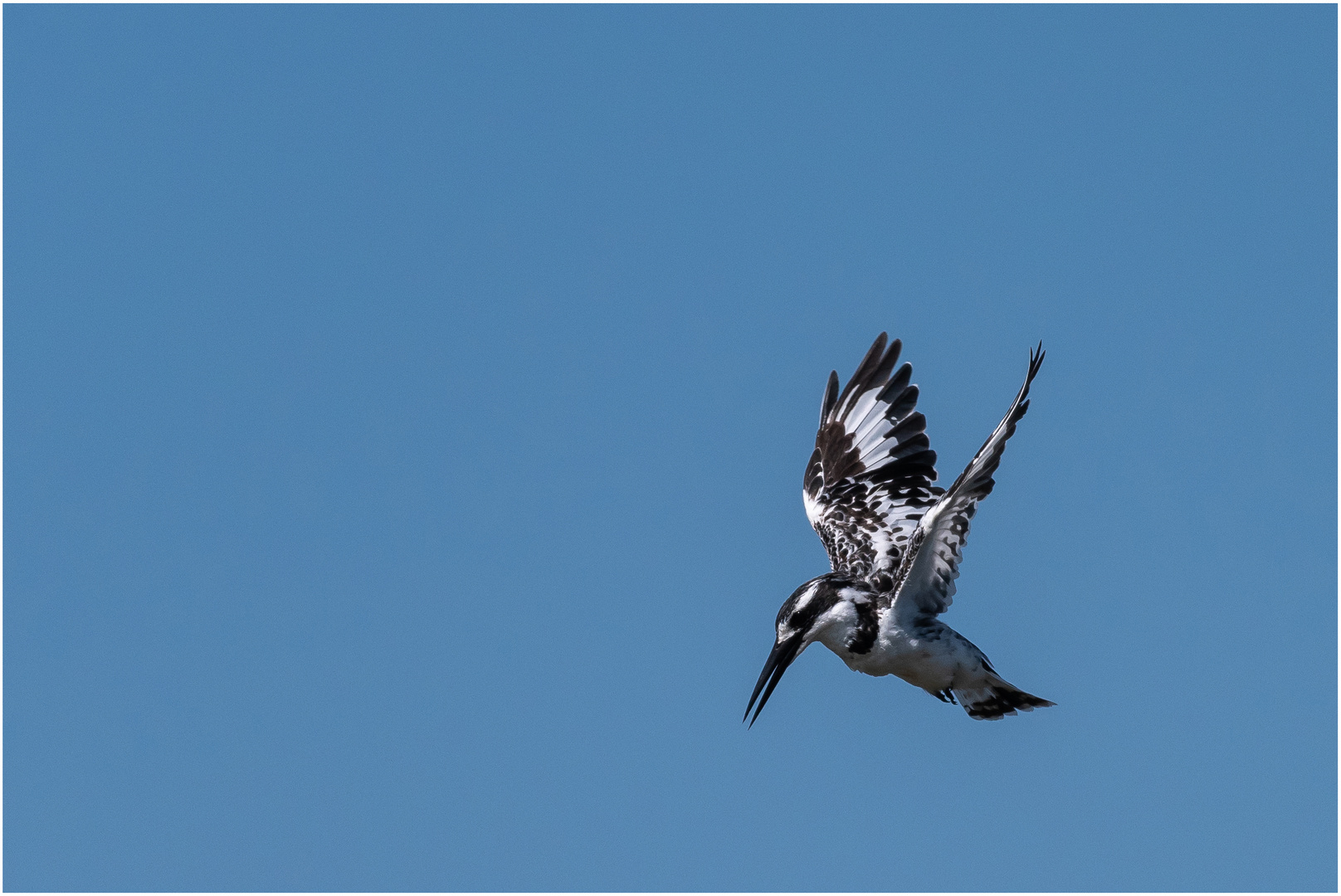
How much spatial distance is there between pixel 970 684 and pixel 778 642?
1758mm

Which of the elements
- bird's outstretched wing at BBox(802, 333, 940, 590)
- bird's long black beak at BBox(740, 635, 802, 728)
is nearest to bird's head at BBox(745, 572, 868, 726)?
bird's long black beak at BBox(740, 635, 802, 728)

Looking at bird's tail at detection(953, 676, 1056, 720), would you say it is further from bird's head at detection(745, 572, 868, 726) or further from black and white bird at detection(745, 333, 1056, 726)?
bird's head at detection(745, 572, 868, 726)

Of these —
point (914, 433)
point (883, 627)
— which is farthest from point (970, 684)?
point (914, 433)

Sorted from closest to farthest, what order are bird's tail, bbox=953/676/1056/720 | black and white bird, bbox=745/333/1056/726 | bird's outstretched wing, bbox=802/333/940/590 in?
black and white bird, bbox=745/333/1056/726 < bird's tail, bbox=953/676/1056/720 < bird's outstretched wing, bbox=802/333/940/590

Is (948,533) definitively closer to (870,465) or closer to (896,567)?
(896,567)

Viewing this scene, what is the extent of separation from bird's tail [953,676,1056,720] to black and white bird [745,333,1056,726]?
→ 1cm

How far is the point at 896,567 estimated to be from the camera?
50.1 feet

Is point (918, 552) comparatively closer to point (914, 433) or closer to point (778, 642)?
point (778, 642)

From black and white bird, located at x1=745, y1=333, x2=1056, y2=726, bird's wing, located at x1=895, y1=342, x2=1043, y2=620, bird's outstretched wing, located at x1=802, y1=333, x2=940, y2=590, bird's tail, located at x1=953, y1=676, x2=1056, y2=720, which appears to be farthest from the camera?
bird's outstretched wing, located at x1=802, y1=333, x2=940, y2=590

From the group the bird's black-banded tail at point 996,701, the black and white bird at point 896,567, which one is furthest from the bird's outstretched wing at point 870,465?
the bird's black-banded tail at point 996,701

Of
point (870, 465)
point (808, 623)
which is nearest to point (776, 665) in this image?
point (808, 623)

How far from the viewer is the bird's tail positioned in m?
14.4

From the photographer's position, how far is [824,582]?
13906mm

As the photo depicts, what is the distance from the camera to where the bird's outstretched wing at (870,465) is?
1673 centimetres
